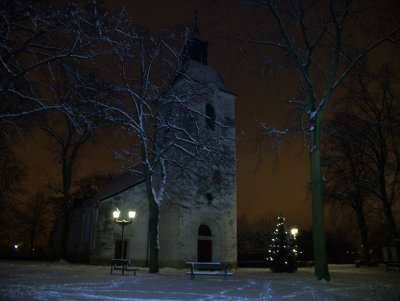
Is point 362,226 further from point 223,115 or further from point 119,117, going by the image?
point 119,117

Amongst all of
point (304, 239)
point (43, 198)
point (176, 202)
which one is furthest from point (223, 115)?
point (43, 198)

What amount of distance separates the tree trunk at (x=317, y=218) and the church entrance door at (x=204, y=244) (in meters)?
13.7

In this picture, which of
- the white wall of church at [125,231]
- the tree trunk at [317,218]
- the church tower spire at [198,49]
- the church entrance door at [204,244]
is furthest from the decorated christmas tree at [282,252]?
the church tower spire at [198,49]

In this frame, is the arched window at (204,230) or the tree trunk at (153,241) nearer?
the tree trunk at (153,241)

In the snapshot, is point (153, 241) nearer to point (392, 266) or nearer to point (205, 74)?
point (392, 266)

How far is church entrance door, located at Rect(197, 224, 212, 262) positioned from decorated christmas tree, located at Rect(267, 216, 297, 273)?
14.1ft

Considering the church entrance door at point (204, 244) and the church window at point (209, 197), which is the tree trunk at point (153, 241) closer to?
the church entrance door at point (204, 244)

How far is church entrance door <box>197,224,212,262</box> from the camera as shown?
26.7m

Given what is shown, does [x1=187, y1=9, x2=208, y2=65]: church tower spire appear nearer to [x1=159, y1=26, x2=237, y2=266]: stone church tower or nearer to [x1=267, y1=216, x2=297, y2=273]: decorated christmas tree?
[x1=159, y1=26, x2=237, y2=266]: stone church tower

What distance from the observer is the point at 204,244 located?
2689 cm

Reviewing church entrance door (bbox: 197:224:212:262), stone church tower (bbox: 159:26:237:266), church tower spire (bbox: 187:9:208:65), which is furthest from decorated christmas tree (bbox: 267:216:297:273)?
church tower spire (bbox: 187:9:208:65)

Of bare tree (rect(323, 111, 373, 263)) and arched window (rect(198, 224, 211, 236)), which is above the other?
bare tree (rect(323, 111, 373, 263))

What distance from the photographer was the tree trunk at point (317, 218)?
13.6 meters

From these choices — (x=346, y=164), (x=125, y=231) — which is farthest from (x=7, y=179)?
(x=346, y=164)
